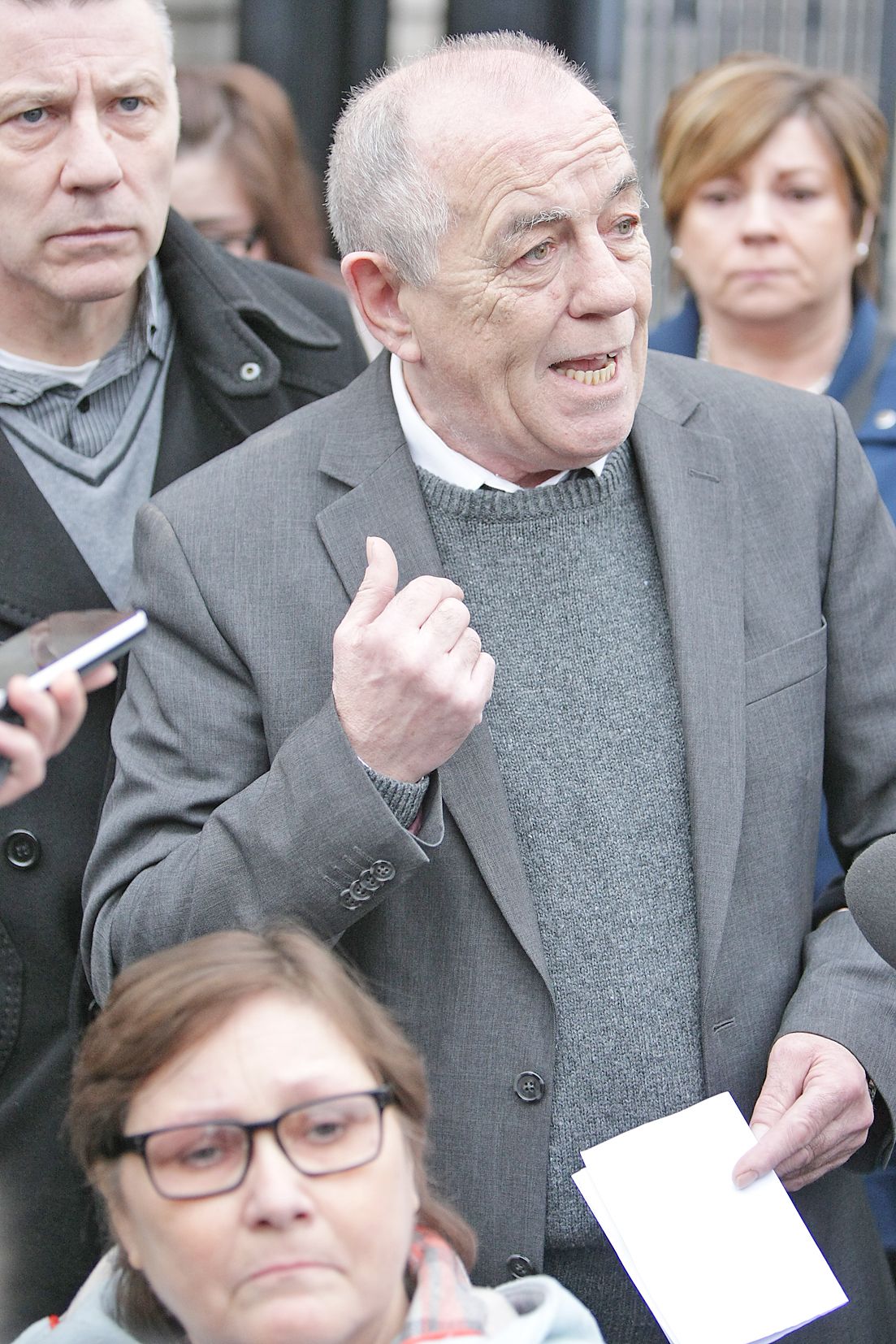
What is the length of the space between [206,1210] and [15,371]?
1467 millimetres

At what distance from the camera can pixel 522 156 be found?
2311 mm

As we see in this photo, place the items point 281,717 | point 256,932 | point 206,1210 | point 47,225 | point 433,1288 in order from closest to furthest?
point 206,1210, point 433,1288, point 256,932, point 281,717, point 47,225

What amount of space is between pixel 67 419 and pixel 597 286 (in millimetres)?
915

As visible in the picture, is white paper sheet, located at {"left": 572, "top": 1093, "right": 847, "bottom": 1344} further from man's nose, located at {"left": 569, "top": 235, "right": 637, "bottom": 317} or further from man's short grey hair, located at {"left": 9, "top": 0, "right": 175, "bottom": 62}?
man's short grey hair, located at {"left": 9, "top": 0, "right": 175, "bottom": 62}

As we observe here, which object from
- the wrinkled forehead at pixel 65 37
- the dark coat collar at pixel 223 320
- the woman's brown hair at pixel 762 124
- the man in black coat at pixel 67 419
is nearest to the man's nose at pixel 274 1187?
the man in black coat at pixel 67 419

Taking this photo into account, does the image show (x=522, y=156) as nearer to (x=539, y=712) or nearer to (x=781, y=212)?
(x=539, y=712)

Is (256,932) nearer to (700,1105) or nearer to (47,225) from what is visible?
(700,1105)

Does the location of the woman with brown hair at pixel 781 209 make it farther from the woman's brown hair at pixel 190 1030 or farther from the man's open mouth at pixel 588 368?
the woman's brown hair at pixel 190 1030

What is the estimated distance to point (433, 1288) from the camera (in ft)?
6.07

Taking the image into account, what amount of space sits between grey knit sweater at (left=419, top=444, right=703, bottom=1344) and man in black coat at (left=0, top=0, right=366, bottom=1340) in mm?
561

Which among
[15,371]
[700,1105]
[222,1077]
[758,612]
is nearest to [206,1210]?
[222,1077]

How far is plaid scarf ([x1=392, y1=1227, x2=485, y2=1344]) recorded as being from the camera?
1.81 m

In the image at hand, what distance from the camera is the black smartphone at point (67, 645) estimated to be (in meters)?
1.81

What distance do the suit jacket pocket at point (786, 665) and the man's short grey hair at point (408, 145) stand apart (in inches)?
27.3
